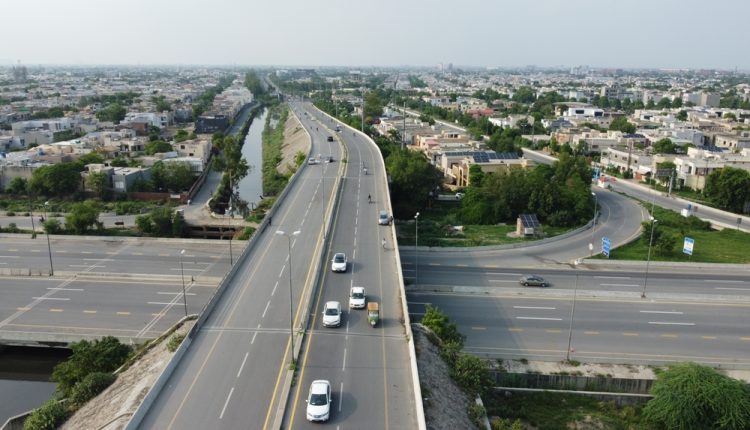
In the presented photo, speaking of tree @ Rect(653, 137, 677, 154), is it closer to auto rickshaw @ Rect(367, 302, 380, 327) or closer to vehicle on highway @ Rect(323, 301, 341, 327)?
auto rickshaw @ Rect(367, 302, 380, 327)

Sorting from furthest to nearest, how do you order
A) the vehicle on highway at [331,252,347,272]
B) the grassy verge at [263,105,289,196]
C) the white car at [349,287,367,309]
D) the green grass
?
1. the grassy verge at [263,105,289,196]
2. the vehicle on highway at [331,252,347,272]
3. the white car at [349,287,367,309]
4. the green grass

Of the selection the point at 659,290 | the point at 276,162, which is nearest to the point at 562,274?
the point at 659,290

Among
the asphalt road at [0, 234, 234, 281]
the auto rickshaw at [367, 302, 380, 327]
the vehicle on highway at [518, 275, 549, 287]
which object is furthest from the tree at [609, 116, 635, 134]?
the auto rickshaw at [367, 302, 380, 327]

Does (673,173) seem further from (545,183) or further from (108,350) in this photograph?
(108,350)

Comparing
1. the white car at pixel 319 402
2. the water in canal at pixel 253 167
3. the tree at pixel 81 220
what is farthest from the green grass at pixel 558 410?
the water in canal at pixel 253 167

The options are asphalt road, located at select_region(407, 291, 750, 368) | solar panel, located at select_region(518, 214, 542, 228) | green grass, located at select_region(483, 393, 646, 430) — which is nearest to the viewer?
green grass, located at select_region(483, 393, 646, 430)

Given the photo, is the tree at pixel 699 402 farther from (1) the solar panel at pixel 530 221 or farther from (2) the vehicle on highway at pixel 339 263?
(1) the solar panel at pixel 530 221
